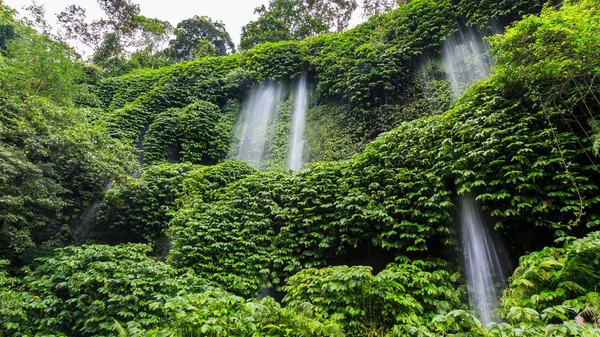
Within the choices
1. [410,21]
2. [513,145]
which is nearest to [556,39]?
[513,145]

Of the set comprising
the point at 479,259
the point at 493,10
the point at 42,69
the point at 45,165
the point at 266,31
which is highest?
the point at 266,31

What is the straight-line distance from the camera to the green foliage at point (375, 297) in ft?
12.9

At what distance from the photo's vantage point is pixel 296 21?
21.1 metres

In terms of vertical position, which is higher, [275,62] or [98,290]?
[275,62]

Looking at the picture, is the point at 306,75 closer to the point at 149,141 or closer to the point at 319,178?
the point at 149,141

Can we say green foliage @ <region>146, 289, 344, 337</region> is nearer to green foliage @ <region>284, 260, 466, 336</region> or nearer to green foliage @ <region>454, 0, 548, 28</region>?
green foliage @ <region>284, 260, 466, 336</region>

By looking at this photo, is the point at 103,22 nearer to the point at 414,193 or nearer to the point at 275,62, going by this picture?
the point at 275,62

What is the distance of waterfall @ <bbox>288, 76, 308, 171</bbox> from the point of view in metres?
11.8

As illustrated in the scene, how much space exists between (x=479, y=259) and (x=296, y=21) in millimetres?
20594

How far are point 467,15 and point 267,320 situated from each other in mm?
11827

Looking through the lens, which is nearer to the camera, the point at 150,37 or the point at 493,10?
the point at 493,10

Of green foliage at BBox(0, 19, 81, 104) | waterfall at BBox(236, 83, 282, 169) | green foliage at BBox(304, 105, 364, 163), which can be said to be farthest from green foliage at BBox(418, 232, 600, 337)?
green foliage at BBox(0, 19, 81, 104)

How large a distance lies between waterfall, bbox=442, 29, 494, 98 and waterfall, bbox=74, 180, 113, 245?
1181 cm

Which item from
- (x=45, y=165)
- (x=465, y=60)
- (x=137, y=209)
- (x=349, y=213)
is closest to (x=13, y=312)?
(x=45, y=165)
